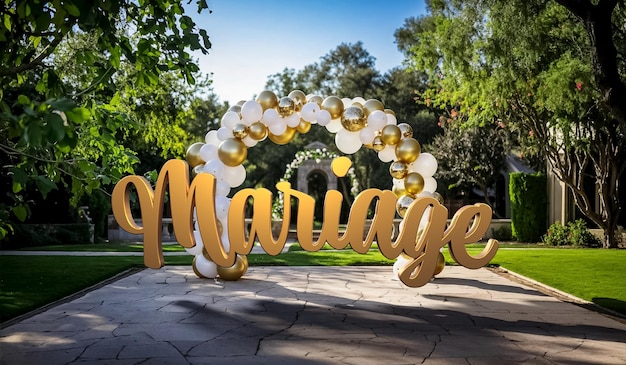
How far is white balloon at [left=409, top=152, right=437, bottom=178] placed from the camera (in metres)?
11.1

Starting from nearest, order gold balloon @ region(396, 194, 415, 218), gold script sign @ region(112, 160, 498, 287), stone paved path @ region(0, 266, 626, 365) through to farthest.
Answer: stone paved path @ region(0, 266, 626, 365) < gold script sign @ region(112, 160, 498, 287) < gold balloon @ region(396, 194, 415, 218)

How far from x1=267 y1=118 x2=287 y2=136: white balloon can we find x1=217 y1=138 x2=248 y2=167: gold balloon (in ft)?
2.16

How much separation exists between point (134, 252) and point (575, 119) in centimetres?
1361

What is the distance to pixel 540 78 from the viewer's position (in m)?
17.1

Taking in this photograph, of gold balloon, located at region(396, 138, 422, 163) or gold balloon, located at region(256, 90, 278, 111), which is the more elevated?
gold balloon, located at region(256, 90, 278, 111)

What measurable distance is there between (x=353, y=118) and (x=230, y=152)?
2332 mm

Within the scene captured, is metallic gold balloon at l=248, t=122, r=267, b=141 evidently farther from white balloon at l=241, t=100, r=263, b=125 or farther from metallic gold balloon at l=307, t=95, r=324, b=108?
metallic gold balloon at l=307, t=95, r=324, b=108

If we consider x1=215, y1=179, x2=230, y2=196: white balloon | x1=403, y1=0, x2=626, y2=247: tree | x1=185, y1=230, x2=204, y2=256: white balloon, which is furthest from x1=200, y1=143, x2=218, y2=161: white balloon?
x1=403, y1=0, x2=626, y2=247: tree

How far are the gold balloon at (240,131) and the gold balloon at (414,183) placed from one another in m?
3.11

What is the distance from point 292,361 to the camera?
5715 millimetres

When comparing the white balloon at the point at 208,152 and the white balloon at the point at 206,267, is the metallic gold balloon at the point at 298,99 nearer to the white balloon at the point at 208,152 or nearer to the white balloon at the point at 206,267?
the white balloon at the point at 208,152

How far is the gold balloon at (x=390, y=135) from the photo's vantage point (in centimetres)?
1098

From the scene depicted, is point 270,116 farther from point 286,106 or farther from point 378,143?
point 378,143

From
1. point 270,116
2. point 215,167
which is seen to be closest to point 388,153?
point 270,116
